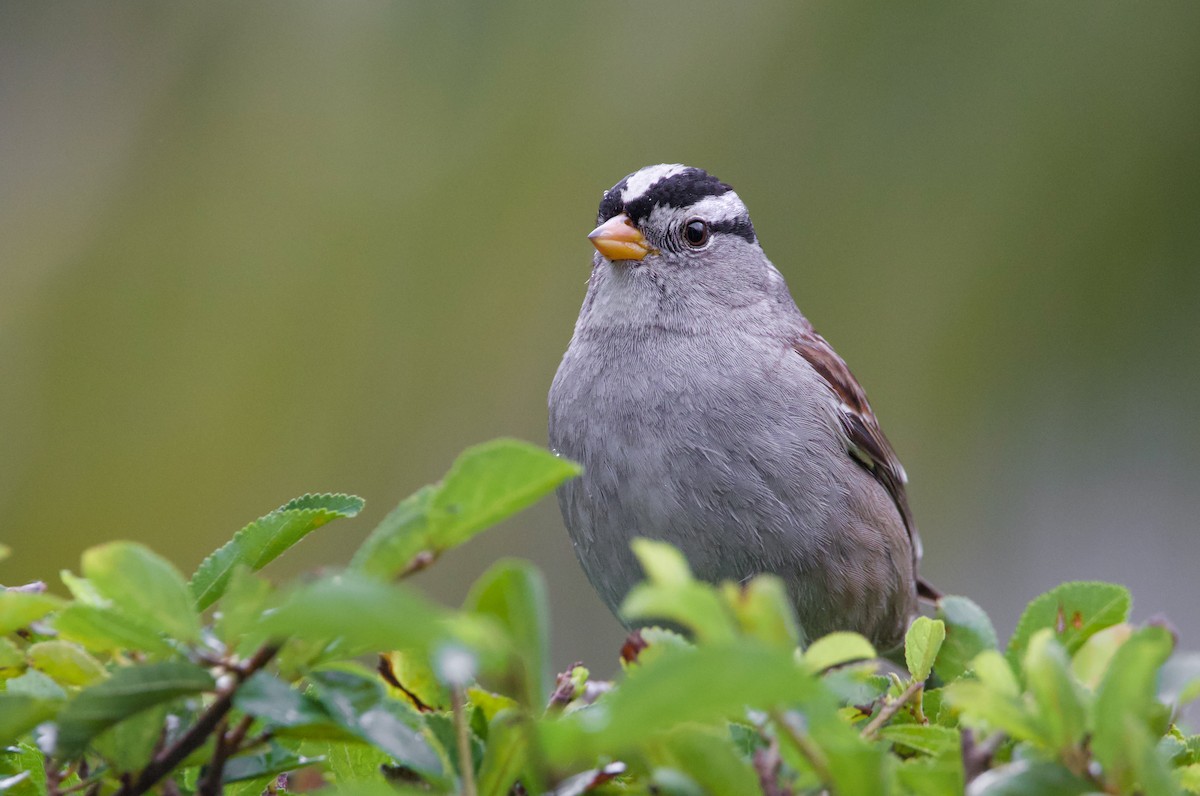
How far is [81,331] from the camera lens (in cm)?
440

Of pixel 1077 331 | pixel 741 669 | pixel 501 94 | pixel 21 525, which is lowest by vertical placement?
pixel 21 525

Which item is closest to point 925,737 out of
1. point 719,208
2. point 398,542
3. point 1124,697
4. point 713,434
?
point 1124,697

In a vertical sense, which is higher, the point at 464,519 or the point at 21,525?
the point at 464,519

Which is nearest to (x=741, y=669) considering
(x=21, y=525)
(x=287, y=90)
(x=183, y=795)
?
(x=183, y=795)

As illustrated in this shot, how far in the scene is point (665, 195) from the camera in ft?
9.30

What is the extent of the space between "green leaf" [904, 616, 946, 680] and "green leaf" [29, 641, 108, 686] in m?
0.60

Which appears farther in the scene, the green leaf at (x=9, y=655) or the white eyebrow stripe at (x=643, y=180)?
the white eyebrow stripe at (x=643, y=180)

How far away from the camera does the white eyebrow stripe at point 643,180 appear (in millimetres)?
2809

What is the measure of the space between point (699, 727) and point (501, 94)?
13.3 ft

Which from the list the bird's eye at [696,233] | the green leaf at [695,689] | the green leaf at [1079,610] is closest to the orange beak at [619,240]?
the bird's eye at [696,233]

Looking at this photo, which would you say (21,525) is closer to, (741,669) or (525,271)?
(525,271)

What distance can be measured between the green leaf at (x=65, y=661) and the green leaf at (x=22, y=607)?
0.07ft

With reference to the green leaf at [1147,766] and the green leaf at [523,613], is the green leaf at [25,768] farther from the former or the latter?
the green leaf at [1147,766]

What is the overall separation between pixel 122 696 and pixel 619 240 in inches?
81.2
